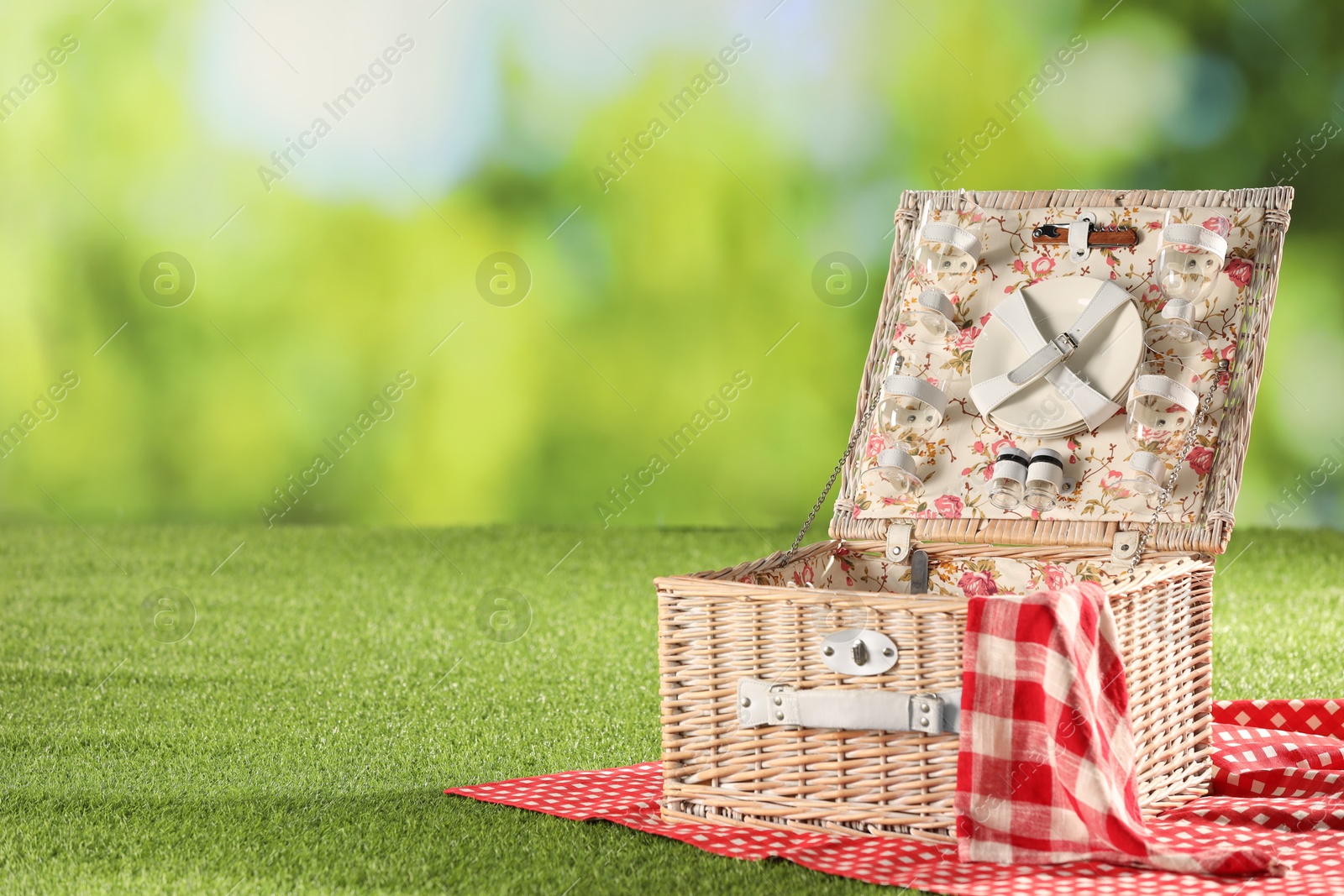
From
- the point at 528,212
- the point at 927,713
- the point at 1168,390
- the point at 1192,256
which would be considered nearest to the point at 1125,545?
the point at 1168,390

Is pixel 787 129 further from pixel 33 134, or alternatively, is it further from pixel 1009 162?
pixel 33 134

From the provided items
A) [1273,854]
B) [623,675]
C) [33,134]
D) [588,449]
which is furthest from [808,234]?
[1273,854]

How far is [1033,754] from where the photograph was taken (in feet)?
5.91

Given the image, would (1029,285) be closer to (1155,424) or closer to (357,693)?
(1155,424)

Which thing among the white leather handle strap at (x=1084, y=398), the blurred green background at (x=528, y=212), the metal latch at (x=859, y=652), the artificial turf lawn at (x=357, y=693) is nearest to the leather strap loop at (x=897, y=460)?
the white leather handle strap at (x=1084, y=398)

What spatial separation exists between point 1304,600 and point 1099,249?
244cm

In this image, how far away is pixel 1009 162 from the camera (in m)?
6.08

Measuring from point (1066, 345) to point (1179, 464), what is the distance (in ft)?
0.92

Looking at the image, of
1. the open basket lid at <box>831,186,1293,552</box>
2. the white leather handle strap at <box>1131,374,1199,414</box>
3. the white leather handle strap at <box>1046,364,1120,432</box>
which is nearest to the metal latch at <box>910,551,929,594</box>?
the open basket lid at <box>831,186,1293,552</box>

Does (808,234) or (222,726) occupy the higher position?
(808,234)

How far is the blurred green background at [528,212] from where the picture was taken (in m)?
6.02

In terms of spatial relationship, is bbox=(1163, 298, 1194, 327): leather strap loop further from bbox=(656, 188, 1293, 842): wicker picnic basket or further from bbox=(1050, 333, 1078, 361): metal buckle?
bbox=(1050, 333, 1078, 361): metal buckle

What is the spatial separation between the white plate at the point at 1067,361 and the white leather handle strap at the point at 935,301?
0.08m

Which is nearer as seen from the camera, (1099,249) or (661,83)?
(1099,249)
